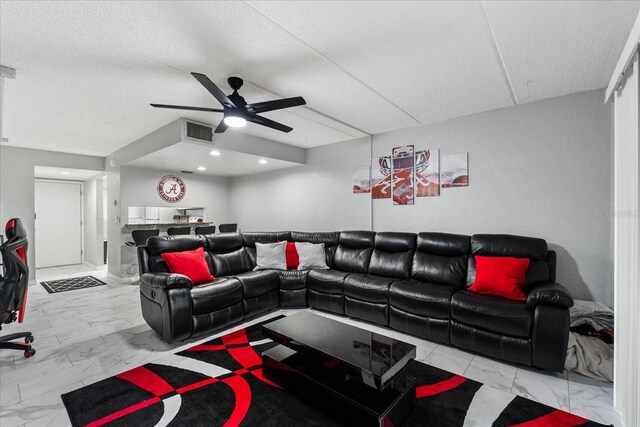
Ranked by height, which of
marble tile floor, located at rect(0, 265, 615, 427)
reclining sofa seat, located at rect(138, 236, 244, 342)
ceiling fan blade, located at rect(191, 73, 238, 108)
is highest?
ceiling fan blade, located at rect(191, 73, 238, 108)

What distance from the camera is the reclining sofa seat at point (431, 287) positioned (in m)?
2.81

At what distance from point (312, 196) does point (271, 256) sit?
1.76 m

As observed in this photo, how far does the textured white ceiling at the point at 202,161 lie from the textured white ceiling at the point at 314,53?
2.40 ft

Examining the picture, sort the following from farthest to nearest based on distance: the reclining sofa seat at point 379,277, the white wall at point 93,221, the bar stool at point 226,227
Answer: the white wall at point 93,221 → the bar stool at point 226,227 → the reclining sofa seat at point 379,277

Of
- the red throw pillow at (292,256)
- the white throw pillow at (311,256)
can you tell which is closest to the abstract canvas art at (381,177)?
the white throw pillow at (311,256)

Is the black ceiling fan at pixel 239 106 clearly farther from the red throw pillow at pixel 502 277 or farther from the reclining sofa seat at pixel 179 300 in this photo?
the red throw pillow at pixel 502 277

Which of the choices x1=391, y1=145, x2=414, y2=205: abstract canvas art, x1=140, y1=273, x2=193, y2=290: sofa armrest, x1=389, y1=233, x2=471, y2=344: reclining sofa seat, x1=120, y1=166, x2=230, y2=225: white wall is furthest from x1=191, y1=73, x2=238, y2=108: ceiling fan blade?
x1=120, y1=166, x2=230, y2=225: white wall

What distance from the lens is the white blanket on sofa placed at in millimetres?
2227

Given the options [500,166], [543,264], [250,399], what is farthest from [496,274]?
[250,399]

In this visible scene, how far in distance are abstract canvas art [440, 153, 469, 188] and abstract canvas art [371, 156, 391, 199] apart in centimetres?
81

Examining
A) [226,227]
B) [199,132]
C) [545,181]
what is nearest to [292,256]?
[199,132]

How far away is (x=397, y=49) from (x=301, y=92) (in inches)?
44.3

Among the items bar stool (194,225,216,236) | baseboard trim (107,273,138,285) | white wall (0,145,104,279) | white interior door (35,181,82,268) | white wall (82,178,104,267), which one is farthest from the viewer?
white wall (82,178,104,267)

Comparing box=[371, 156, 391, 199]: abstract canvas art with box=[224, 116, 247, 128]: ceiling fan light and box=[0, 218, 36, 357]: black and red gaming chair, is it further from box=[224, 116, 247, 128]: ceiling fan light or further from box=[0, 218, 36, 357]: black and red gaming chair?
box=[0, 218, 36, 357]: black and red gaming chair
